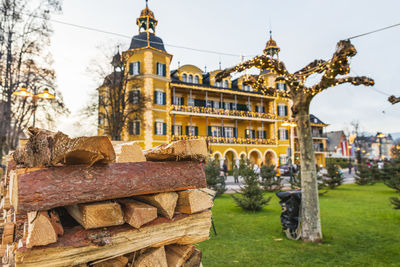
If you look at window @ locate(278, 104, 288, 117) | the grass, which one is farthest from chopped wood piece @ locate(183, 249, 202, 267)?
window @ locate(278, 104, 288, 117)

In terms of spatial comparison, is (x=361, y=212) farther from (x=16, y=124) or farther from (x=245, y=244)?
(x=16, y=124)

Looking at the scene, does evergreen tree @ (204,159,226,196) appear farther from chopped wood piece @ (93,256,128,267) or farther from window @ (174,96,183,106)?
window @ (174,96,183,106)

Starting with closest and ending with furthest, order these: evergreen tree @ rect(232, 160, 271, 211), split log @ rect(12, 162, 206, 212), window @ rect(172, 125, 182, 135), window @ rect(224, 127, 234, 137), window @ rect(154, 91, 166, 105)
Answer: split log @ rect(12, 162, 206, 212) → evergreen tree @ rect(232, 160, 271, 211) → window @ rect(154, 91, 166, 105) → window @ rect(172, 125, 182, 135) → window @ rect(224, 127, 234, 137)

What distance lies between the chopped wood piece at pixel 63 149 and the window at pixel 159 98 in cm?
2492

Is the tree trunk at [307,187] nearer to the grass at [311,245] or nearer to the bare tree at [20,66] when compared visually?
the grass at [311,245]

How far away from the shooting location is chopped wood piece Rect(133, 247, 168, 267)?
5.65 feet

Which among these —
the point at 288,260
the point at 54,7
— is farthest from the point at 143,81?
the point at 288,260

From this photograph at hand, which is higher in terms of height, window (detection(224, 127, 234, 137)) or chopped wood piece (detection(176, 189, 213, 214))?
window (detection(224, 127, 234, 137))

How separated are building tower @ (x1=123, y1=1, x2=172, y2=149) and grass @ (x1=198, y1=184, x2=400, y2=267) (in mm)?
17748

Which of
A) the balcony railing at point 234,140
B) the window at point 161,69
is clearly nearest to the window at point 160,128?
the balcony railing at point 234,140

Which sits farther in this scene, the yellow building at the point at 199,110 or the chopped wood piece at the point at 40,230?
the yellow building at the point at 199,110

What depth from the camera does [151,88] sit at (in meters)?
25.5

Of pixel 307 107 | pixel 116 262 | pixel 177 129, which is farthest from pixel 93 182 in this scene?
pixel 177 129

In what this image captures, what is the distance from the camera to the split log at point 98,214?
1.49m
